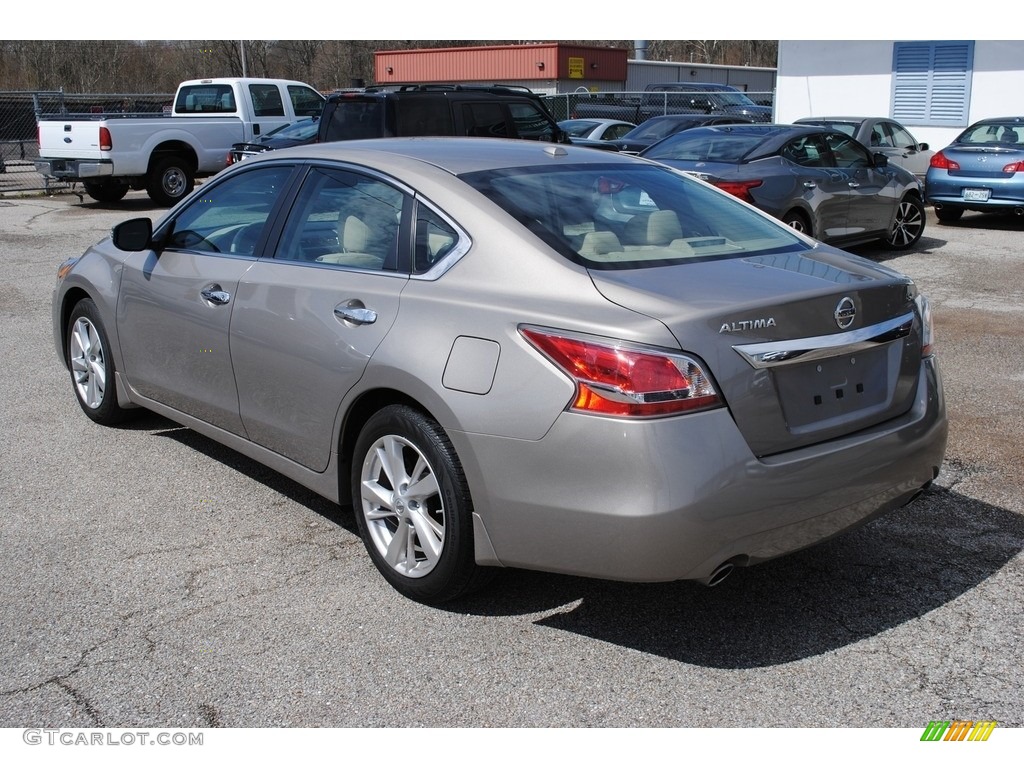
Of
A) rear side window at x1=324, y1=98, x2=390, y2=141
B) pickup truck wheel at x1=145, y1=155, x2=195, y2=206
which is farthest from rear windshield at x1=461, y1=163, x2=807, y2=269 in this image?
pickup truck wheel at x1=145, y1=155, x2=195, y2=206

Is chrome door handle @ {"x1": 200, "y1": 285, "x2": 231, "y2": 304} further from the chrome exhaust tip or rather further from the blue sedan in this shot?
the blue sedan

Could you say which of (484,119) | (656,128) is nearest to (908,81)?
(656,128)

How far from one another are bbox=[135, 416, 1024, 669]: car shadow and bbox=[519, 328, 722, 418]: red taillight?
35.3 inches

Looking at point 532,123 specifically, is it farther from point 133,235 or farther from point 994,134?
point 133,235

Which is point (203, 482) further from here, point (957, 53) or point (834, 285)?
point (957, 53)

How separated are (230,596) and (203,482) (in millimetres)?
1312

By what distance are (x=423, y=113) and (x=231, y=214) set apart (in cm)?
756

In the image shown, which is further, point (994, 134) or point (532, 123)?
point (994, 134)

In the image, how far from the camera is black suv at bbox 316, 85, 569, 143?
39.3 feet

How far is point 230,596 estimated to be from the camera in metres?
3.92

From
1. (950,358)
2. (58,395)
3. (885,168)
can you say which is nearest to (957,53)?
(885,168)

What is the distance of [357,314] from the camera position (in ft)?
12.8

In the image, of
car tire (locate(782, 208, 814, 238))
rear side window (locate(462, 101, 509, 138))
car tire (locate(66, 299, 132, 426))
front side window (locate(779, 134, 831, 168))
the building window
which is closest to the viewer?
car tire (locate(66, 299, 132, 426))

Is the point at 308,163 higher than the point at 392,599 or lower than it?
higher
